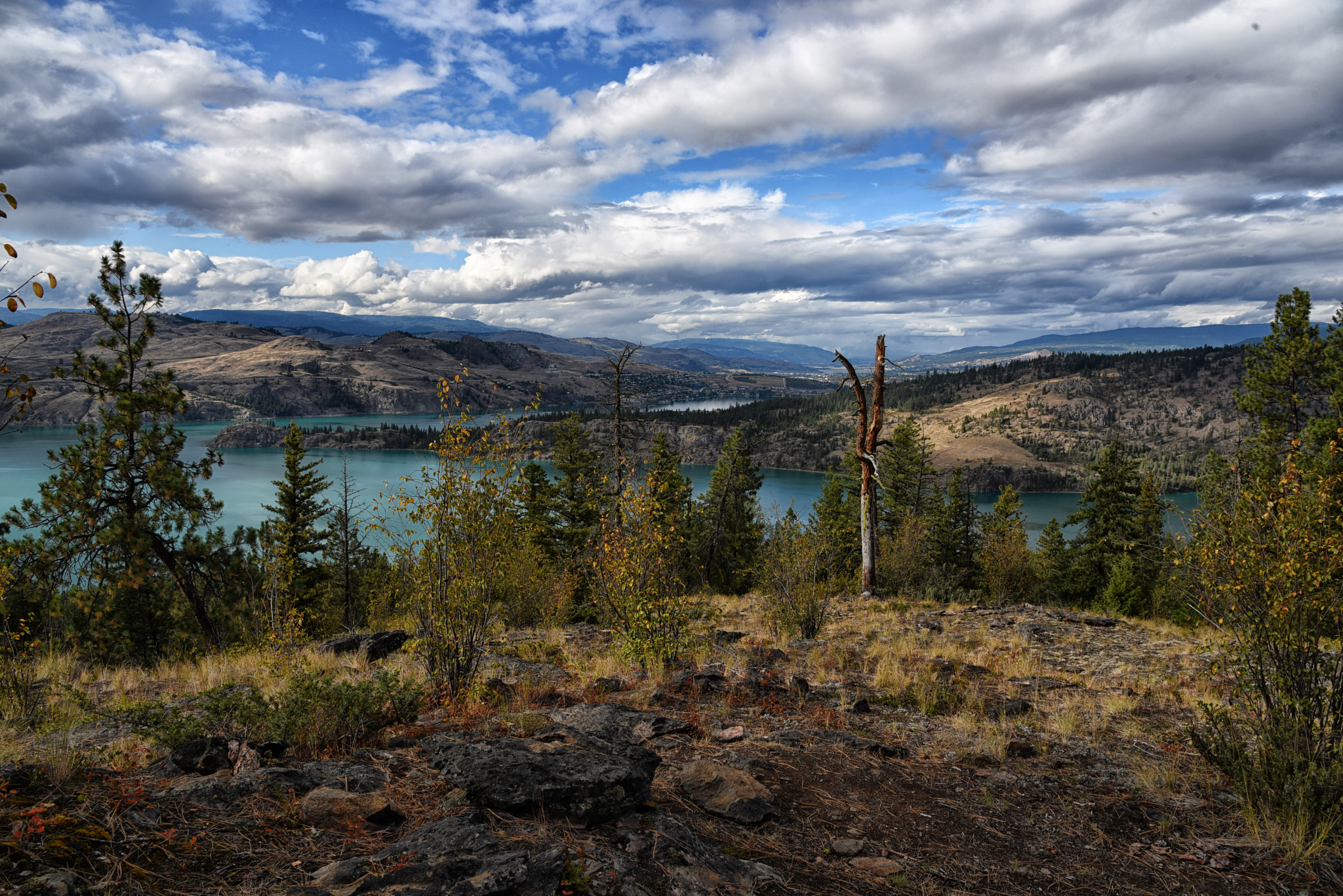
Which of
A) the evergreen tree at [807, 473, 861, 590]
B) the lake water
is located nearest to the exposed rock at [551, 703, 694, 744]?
the evergreen tree at [807, 473, 861, 590]

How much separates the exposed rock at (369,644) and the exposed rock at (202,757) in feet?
21.7

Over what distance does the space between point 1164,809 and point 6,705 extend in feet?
44.4

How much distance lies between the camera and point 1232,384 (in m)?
197

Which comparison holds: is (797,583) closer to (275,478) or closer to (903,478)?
(903,478)

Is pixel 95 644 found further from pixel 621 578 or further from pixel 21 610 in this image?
pixel 621 578

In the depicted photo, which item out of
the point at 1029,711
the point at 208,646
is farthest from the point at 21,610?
the point at 1029,711

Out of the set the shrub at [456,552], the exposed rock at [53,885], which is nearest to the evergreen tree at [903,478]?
the shrub at [456,552]

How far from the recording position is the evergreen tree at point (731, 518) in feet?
154

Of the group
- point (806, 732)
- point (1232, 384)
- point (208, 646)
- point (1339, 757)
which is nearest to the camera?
point (1339, 757)

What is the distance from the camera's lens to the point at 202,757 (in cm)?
552

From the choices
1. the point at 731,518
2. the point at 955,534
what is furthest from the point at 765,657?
the point at 955,534

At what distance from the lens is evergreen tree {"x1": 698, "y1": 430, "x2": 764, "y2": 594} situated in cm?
4681

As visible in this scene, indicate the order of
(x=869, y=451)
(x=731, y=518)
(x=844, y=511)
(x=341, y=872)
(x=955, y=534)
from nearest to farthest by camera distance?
(x=341, y=872) < (x=869, y=451) < (x=731, y=518) < (x=844, y=511) < (x=955, y=534)

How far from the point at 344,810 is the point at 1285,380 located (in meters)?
43.8
